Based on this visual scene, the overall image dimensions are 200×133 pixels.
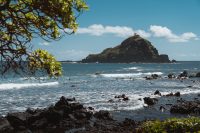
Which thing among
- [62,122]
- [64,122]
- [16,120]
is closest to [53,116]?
[62,122]

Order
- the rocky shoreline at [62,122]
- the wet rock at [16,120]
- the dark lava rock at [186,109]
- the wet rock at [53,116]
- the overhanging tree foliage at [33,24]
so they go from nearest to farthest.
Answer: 1. the overhanging tree foliage at [33,24]
2. the rocky shoreline at [62,122]
3. the wet rock at [16,120]
4. the wet rock at [53,116]
5. the dark lava rock at [186,109]

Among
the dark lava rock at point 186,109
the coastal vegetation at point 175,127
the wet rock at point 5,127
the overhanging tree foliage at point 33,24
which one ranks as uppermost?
the overhanging tree foliage at point 33,24

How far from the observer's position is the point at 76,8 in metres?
12.0

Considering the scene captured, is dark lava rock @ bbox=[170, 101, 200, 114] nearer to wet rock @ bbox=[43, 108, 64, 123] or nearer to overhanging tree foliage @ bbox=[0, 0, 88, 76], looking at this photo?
wet rock @ bbox=[43, 108, 64, 123]

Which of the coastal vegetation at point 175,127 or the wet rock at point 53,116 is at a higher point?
the coastal vegetation at point 175,127

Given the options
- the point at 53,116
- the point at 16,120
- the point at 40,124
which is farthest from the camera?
the point at 53,116

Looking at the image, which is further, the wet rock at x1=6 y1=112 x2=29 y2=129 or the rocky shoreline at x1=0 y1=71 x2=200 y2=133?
the wet rock at x1=6 y1=112 x2=29 y2=129

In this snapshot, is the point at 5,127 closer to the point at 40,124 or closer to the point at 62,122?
the point at 40,124

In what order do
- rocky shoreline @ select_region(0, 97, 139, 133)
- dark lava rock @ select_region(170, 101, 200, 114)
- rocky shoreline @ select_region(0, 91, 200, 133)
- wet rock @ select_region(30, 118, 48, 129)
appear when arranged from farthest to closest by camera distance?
dark lava rock @ select_region(170, 101, 200, 114) < wet rock @ select_region(30, 118, 48, 129) < rocky shoreline @ select_region(0, 97, 139, 133) < rocky shoreline @ select_region(0, 91, 200, 133)

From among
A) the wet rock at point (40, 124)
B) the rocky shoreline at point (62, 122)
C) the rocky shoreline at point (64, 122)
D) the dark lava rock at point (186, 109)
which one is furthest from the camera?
the dark lava rock at point (186, 109)

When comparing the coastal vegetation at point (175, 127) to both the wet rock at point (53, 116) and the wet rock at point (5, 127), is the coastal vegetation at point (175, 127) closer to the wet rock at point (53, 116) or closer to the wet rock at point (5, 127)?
the wet rock at point (5, 127)

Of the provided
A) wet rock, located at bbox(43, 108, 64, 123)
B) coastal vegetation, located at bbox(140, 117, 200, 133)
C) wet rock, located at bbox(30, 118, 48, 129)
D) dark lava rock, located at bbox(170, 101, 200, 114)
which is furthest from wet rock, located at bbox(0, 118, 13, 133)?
dark lava rock, located at bbox(170, 101, 200, 114)

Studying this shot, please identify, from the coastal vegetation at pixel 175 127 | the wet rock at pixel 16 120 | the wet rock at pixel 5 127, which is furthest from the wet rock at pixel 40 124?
the coastal vegetation at pixel 175 127

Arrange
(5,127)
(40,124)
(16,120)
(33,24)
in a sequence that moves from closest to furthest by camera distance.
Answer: (33,24)
(5,127)
(16,120)
(40,124)
